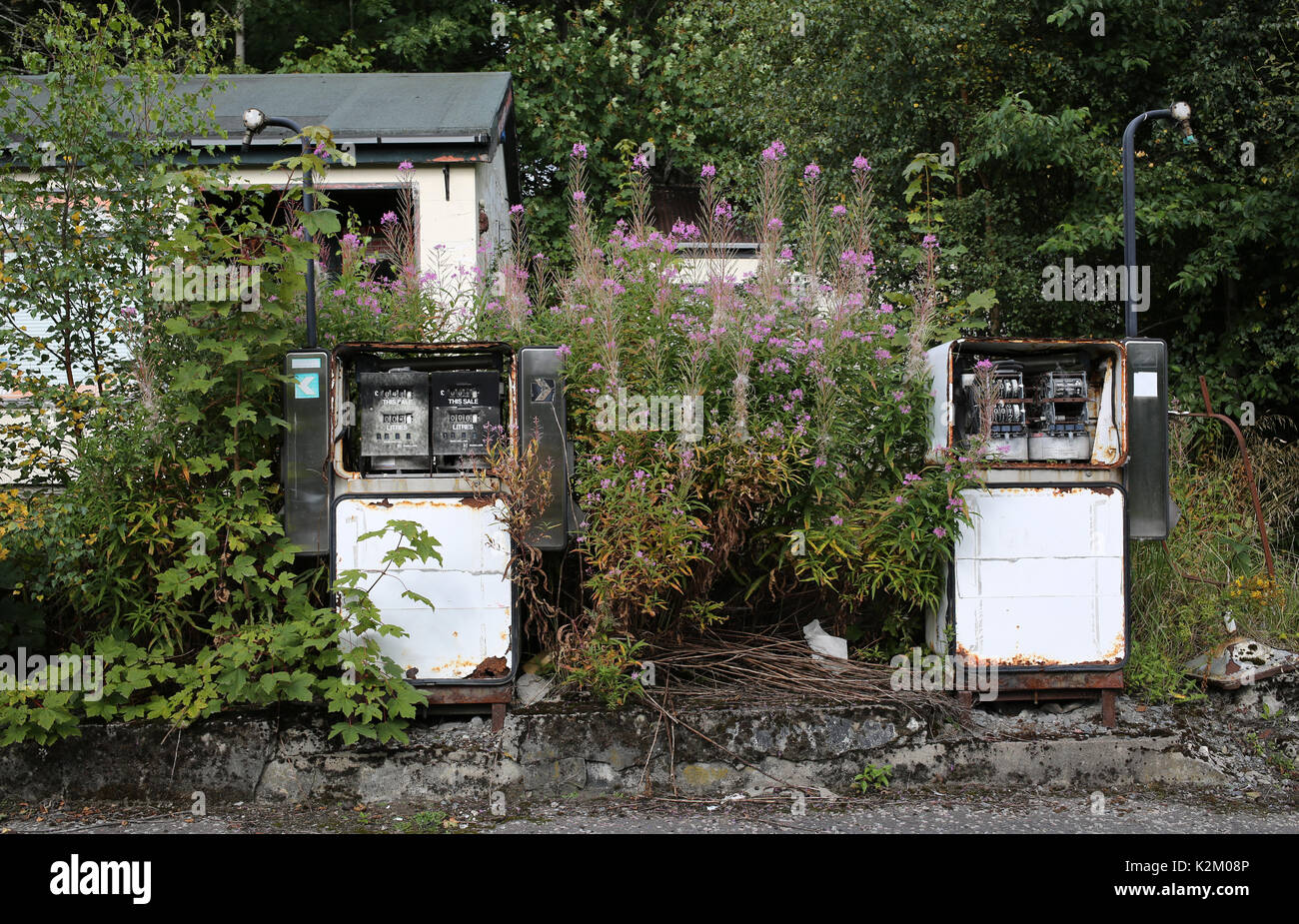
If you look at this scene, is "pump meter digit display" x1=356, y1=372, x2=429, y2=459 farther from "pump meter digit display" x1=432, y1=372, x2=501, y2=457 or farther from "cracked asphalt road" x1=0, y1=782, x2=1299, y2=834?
"cracked asphalt road" x1=0, y1=782, x2=1299, y2=834

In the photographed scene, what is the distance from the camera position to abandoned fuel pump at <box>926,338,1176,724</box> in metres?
5.07

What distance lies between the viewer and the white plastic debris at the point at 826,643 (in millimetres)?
5332

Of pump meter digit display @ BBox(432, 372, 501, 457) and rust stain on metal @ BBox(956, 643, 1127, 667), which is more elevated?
pump meter digit display @ BBox(432, 372, 501, 457)

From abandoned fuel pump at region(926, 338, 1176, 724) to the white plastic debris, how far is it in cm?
45

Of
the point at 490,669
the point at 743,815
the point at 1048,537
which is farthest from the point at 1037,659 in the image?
the point at 490,669

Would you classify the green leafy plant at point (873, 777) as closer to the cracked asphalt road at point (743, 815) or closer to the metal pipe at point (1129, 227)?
the cracked asphalt road at point (743, 815)

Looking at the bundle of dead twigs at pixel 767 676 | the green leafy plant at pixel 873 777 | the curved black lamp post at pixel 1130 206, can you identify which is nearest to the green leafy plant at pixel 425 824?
the bundle of dead twigs at pixel 767 676

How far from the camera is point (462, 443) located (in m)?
5.07

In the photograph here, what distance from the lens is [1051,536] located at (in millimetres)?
5109

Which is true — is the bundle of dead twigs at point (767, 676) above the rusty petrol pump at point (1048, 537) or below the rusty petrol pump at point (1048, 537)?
below

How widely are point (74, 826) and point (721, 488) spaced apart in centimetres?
327

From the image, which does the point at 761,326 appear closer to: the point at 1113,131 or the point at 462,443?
the point at 462,443

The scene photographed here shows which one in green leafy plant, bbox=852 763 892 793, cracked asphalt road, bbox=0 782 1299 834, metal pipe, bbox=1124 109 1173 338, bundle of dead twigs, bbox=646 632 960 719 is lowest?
cracked asphalt road, bbox=0 782 1299 834

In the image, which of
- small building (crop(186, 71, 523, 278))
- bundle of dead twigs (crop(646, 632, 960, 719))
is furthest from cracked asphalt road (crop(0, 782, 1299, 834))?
small building (crop(186, 71, 523, 278))
